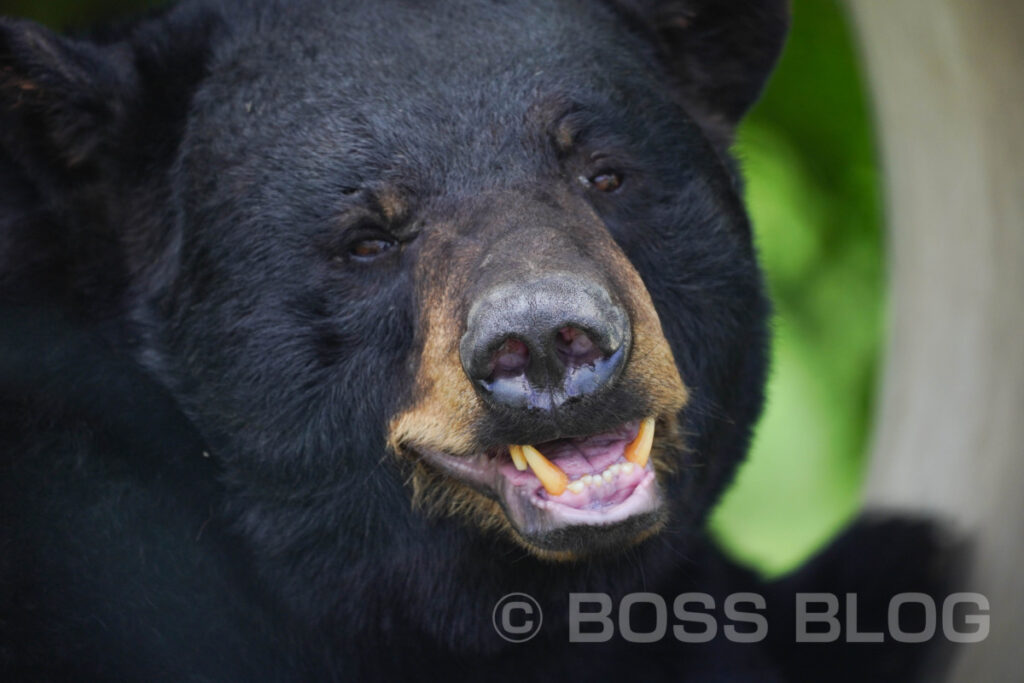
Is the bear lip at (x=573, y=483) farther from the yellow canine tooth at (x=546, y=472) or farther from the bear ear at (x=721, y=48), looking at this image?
the bear ear at (x=721, y=48)

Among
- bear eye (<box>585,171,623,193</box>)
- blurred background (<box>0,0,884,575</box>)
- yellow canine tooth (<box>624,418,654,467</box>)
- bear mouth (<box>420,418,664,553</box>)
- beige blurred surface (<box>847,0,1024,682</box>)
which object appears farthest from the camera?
blurred background (<box>0,0,884,575</box>)

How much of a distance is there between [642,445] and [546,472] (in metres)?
0.26

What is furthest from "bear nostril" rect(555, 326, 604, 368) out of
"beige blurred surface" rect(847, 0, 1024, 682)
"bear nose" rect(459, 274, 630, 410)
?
"beige blurred surface" rect(847, 0, 1024, 682)

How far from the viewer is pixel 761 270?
3742 millimetres

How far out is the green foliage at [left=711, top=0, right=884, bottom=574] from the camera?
22.3ft

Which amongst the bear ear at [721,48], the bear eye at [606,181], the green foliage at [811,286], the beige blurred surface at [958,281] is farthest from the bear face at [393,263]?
the green foliage at [811,286]

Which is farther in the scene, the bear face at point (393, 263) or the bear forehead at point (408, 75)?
the bear forehead at point (408, 75)

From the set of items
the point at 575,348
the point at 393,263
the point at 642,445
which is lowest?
the point at 642,445

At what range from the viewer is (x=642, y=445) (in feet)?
9.59

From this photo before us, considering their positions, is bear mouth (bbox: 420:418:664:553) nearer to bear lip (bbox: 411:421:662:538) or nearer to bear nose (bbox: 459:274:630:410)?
bear lip (bbox: 411:421:662:538)

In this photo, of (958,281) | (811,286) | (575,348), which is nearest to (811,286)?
(811,286)

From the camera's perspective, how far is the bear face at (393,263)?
2.90 metres

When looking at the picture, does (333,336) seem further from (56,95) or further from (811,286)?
(811,286)

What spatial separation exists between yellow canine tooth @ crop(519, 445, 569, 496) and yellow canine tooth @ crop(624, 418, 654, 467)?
179 millimetres
